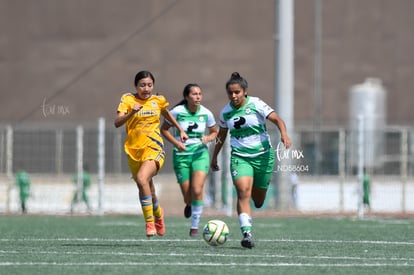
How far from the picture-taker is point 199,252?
40.7 ft

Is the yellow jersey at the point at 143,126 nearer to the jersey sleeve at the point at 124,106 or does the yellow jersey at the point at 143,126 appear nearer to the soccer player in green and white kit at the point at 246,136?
the jersey sleeve at the point at 124,106

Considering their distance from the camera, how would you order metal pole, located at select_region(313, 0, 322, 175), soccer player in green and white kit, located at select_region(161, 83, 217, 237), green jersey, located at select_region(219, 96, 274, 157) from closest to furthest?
green jersey, located at select_region(219, 96, 274, 157) → soccer player in green and white kit, located at select_region(161, 83, 217, 237) → metal pole, located at select_region(313, 0, 322, 175)

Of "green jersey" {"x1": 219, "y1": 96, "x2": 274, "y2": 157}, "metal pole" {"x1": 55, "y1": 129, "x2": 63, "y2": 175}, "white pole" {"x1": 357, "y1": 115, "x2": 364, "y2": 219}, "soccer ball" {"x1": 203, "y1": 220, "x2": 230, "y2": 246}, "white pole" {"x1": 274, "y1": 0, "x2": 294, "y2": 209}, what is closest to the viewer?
"soccer ball" {"x1": 203, "y1": 220, "x2": 230, "y2": 246}

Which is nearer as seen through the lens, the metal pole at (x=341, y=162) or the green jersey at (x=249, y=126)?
the green jersey at (x=249, y=126)

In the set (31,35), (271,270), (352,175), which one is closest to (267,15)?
(31,35)

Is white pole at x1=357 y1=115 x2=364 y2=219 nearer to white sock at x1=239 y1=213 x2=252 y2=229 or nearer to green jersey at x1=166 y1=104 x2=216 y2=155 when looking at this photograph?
green jersey at x1=166 y1=104 x2=216 y2=155

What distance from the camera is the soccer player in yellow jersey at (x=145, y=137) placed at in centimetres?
1383

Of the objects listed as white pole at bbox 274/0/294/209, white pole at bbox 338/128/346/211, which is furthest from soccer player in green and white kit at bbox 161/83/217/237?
white pole at bbox 338/128/346/211

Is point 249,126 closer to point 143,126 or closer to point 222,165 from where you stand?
point 143,126

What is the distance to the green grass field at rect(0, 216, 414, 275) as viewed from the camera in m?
10.6

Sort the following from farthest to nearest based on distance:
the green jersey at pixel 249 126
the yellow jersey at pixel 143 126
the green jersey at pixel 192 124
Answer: the green jersey at pixel 192 124
the yellow jersey at pixel 143 126
the green jersey at pixel 249 126

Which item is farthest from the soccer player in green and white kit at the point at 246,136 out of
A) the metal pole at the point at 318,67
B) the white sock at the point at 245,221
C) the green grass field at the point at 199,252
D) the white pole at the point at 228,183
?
the metal pole at the point at 318,67

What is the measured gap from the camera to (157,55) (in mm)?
42531

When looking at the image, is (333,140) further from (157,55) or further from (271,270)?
(271,270)
